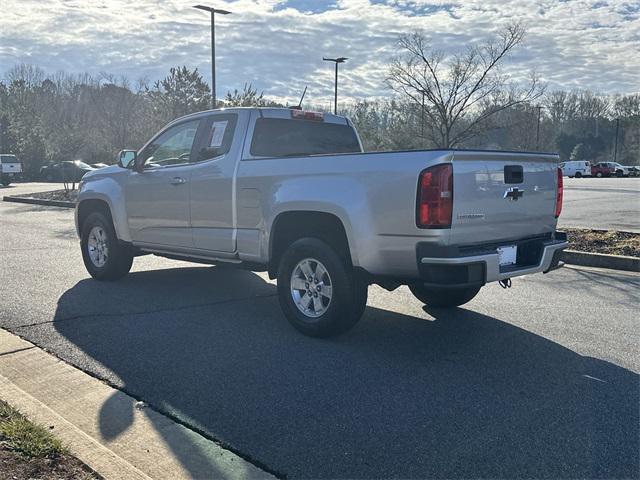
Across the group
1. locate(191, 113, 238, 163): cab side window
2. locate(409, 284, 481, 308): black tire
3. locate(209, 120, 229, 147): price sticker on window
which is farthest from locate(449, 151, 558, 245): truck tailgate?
locate(209, 120, 229, 147): price sticker on window

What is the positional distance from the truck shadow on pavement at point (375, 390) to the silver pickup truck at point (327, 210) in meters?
0.46

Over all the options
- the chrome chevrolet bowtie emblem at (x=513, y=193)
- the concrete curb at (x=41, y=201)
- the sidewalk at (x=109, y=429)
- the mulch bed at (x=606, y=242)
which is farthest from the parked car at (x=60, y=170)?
the chrome chevrolet bowtie emblem at (x=513, y=193)

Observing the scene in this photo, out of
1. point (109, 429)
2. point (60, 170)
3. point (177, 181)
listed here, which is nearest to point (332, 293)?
point (109, 429)

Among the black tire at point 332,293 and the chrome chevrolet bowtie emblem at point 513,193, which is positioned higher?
the chrome chevrolet bowtie emblem at point 513,193

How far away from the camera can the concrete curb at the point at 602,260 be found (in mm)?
8414

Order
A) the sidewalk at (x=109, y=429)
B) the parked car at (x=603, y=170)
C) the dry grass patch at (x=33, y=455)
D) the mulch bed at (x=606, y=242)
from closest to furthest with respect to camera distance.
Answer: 1. the dry grass patch at (x=33, y=455)
2. the sidewalk at (x=109, y=429)
3. the mulch bed at (x=606, y=242)
4. the parked car at (x=603, y=170)

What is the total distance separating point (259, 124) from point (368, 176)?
1.90 metres

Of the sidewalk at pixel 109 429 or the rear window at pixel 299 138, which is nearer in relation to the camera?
the sidewalk at pixel 109 429

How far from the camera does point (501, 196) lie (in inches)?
183

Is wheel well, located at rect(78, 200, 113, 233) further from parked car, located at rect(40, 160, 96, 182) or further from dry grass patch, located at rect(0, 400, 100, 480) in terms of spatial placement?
parked car, located at rect(40, 160, 96, 182)

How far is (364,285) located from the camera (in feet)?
16.2

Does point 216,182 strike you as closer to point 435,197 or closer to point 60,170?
point 435,197

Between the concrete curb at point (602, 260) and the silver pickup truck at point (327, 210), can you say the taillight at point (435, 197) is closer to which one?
the silver pickup truck at point (327, 210)

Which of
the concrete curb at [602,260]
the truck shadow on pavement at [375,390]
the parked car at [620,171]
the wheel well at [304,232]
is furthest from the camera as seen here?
the parked car at [620,171]
